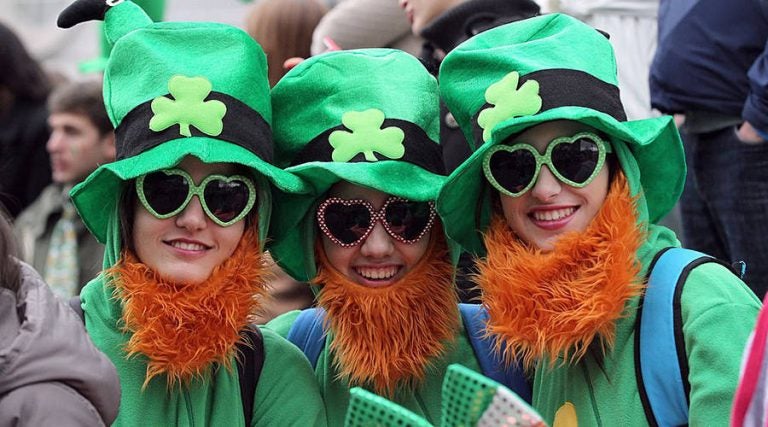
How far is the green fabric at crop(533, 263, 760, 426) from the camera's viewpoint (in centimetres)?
261

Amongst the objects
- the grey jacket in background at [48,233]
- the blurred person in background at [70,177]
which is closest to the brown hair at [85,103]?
the blurred person in background at [70,177]

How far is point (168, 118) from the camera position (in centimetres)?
308

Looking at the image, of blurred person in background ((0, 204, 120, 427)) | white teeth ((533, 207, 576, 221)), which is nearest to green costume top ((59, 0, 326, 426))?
white teeth ((533, 207, 576, 221))

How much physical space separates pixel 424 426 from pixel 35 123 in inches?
168

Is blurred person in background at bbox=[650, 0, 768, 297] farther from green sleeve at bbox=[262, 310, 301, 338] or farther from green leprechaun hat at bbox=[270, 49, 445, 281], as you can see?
green sleeve at bbox=[262, 310, 301, 338]

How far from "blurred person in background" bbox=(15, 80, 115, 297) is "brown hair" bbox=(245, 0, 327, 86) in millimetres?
977

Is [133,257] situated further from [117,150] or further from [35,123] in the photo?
[35,123]

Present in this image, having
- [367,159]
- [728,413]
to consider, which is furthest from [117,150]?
[728,413]

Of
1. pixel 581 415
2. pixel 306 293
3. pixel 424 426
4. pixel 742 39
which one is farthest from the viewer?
pixel 306 293

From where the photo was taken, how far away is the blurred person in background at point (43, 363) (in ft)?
6.96

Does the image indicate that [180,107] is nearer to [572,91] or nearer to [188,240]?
[188,240]

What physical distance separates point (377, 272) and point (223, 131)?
0.54 m

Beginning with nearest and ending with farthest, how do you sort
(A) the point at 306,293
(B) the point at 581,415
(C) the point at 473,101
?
1. (B) the point at 581,415
2. (C) the point at 473,101
3. (A) the point at 306,293

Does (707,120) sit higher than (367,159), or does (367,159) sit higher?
(367,159)
